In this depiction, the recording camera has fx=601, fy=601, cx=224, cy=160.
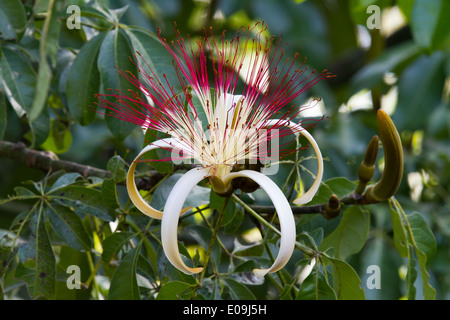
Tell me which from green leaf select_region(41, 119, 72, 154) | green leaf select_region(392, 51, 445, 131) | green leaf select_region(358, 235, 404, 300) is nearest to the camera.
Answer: green leaf select_region(41, 119, 72, 154)

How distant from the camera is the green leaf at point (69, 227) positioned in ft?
3.01

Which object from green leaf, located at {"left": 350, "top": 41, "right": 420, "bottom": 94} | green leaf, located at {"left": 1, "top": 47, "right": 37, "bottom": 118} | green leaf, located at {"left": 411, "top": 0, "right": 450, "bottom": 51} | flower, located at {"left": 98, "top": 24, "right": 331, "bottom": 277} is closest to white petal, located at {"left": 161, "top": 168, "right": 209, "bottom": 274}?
flower, located at {"left": 98, "top": 24, "right": 331, "bottom": 277}

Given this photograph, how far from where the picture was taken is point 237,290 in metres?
0.91

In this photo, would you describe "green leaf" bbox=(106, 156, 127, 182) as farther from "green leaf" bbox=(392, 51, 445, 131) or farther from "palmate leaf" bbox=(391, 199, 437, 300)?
"green leaf" bbox=(392, 51, 445, 131)

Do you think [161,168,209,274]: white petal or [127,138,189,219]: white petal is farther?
[127,138,189,219]: white petal

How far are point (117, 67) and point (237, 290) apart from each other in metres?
0.40

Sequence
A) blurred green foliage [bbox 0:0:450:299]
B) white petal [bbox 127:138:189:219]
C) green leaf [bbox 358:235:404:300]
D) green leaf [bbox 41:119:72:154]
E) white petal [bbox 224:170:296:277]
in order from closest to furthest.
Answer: white petal [bbox 224:170:296:277], white petal [bbox 127:138:189:219], blurred green foliage [bbox 0:0:450:299], green leaf [bbox 41:119:72:154], green leaf [bbox 358:235:404:300]

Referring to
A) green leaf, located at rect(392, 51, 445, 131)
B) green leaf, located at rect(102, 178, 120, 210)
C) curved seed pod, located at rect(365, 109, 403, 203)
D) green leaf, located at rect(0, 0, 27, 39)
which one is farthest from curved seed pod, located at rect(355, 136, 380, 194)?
green leaf, located at rect(392, 51, 445, 131)

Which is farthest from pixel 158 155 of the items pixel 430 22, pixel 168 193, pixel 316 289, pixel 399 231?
pixel 430 22

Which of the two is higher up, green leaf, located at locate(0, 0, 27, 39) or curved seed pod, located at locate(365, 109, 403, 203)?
green leaf, located at locate(0, 0, 27, 39)

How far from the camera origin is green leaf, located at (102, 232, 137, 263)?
0.88 meters

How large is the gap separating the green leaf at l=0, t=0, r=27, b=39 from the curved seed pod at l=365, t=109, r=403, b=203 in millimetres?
577

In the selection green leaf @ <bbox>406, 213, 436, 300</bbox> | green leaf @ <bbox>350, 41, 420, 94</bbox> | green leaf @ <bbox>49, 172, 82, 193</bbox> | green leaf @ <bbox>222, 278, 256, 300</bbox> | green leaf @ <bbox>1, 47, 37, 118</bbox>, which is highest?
green leaf @ <bbox>350, 41, 420, 94</bbox>
